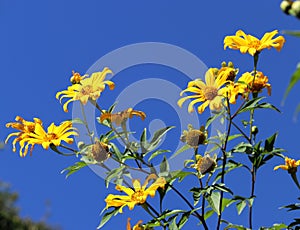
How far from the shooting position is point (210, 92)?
1554 mm

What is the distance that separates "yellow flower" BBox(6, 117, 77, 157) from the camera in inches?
63.5

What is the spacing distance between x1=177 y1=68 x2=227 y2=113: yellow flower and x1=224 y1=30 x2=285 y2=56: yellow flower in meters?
0.10

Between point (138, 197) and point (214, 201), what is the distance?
217 millimetres

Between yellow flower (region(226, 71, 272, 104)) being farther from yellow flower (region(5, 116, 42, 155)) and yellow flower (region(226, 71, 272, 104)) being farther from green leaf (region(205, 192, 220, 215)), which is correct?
yellow flower (region(5, 116, 42, 155))

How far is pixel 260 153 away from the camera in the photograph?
1533 millimetres

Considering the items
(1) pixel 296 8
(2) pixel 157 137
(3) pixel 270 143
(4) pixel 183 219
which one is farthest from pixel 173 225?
(1) pixel 296 8

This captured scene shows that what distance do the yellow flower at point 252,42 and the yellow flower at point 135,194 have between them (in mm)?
448

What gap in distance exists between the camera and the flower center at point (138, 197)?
4.87ft

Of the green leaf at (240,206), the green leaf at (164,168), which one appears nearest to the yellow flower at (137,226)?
the green leaf at (164,168)

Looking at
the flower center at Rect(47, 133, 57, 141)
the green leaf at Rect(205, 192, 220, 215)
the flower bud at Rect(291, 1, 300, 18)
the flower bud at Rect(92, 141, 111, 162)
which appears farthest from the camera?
the flower center at Rect(47, 133, 57, 141)

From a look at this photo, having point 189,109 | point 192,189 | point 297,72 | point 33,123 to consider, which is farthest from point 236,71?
point 297,72

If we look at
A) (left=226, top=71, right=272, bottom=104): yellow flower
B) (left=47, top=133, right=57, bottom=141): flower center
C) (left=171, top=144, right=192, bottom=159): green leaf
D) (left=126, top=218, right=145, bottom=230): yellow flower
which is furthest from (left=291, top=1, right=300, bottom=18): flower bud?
(left=47, top=133, right=57, bottom=141): flower center

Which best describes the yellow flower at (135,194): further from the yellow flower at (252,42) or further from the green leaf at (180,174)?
the yellow flower at (252,42)

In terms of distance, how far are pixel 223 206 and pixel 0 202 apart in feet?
36.7
